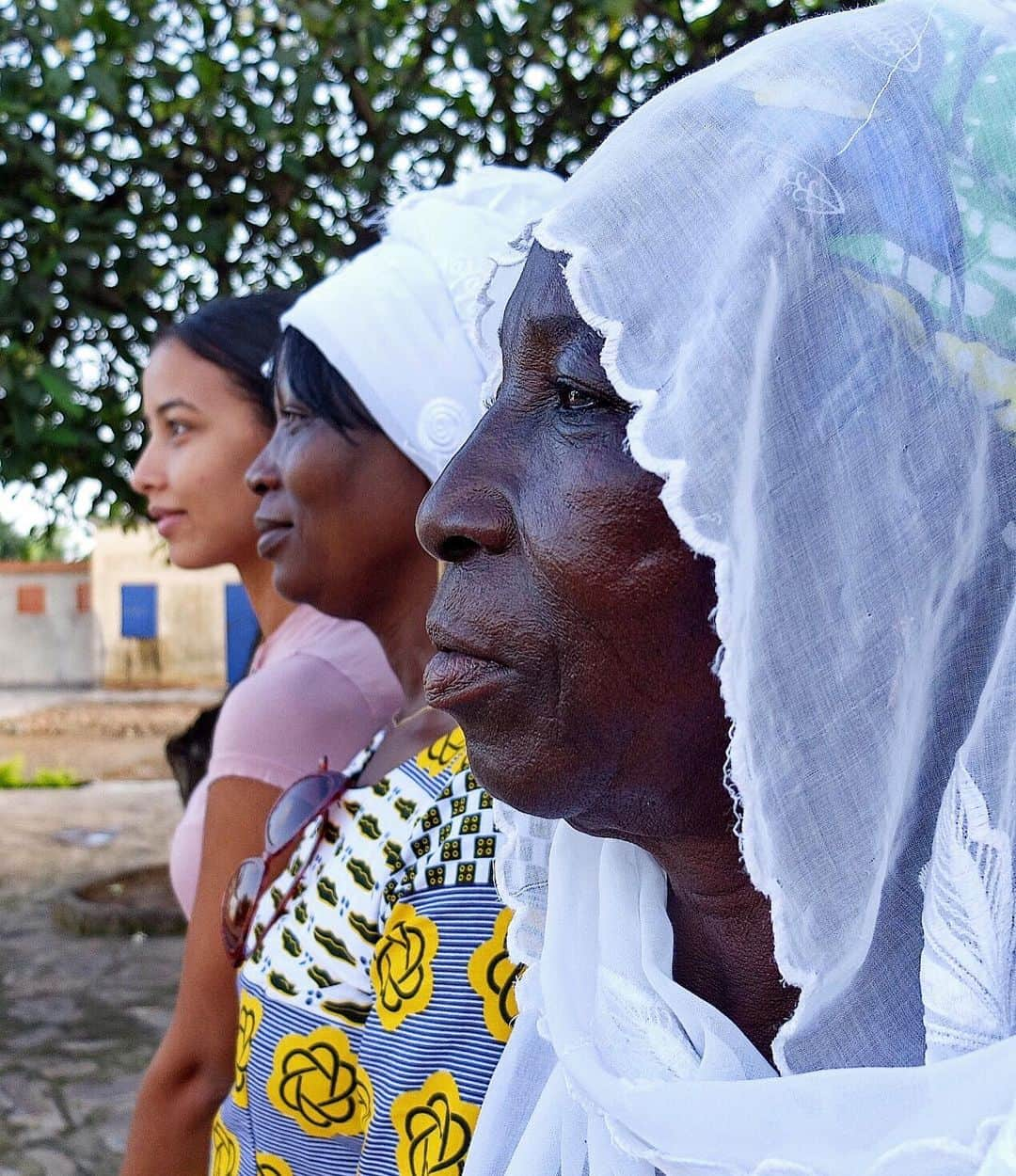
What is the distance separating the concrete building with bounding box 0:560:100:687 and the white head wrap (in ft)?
70.2

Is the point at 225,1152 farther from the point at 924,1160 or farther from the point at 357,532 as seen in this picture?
the point at 924,1160

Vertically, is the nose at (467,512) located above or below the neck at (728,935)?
above

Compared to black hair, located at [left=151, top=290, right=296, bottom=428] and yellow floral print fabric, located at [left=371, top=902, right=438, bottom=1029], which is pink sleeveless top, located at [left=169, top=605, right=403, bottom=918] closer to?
black hair, located at [left=151, top=290, right=296, bottom=428]

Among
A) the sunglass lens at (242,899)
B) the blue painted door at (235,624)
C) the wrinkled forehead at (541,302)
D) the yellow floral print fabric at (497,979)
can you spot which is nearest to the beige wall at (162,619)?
the blue painted door at (235,624)

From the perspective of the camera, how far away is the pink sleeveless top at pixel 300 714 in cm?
220

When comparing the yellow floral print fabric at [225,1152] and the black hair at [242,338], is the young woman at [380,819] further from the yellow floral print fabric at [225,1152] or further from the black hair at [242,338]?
the black hair at [242,338]

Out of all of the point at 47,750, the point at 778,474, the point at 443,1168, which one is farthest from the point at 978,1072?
the point at 47,750

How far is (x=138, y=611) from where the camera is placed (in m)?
21.8

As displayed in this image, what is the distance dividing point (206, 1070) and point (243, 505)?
119 centimetres

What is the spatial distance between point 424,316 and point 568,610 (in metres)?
1.25

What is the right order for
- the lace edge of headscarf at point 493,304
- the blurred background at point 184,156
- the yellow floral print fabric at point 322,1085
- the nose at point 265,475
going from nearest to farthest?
1. the lace edge of headscarf at point 493,304
2. the yellow floral print fabric at point 322,1085
3. the nose at point 265,475
4. the blurred background at point 184,156

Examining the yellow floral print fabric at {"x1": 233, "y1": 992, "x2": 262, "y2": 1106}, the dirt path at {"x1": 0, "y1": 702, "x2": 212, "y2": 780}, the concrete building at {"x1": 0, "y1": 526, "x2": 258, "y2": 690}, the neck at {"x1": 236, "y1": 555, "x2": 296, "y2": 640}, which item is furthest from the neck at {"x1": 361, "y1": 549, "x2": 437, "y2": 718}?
the concrete building at {"x1": 0, "y1": 526, "x2": 258, "y2": 690}

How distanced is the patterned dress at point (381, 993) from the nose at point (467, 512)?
514 millimetres

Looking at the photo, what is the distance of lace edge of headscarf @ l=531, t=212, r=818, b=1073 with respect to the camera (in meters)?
0.87
